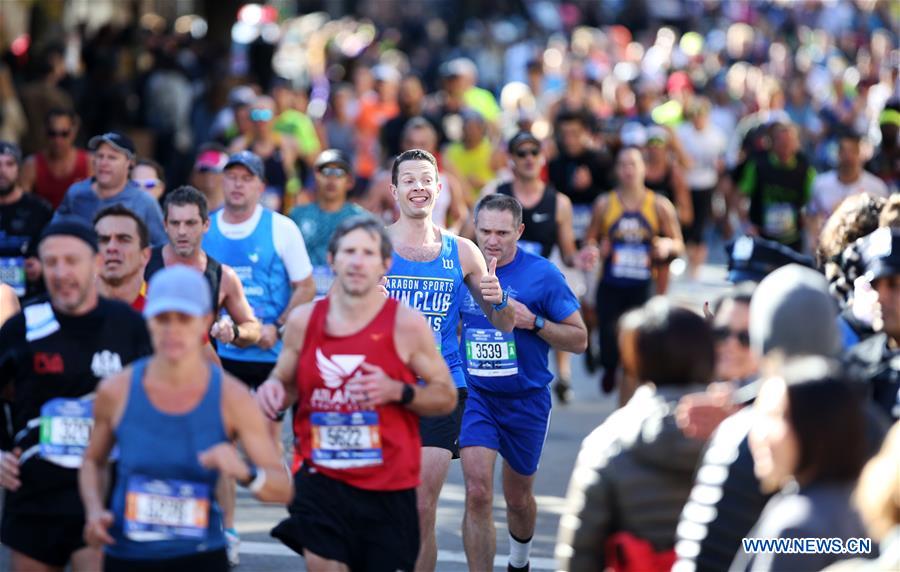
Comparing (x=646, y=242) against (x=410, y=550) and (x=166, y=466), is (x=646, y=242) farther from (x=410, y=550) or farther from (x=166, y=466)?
(x=166, y=466)

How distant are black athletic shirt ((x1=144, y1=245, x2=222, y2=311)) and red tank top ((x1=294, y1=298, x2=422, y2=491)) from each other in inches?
87.3

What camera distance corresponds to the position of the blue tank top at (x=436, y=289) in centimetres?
819

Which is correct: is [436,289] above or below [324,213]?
below

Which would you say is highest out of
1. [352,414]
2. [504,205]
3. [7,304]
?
[504,205]

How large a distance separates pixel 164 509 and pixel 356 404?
0.94 metres

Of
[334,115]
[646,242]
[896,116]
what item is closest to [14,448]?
[646,242]

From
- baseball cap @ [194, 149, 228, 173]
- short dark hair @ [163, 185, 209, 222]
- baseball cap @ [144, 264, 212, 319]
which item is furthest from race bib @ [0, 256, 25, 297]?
baseball cap @ [144, 264, 212, 319]

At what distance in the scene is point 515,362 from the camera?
862 cm

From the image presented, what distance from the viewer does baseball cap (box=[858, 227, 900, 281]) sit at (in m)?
6.74

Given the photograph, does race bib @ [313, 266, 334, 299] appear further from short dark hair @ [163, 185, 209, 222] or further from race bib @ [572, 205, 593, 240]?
race bib @ [572, 205, 593, 240]

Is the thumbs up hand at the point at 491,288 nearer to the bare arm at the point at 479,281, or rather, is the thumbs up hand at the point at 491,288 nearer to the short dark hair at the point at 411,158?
the bare arm at the point at 479,281

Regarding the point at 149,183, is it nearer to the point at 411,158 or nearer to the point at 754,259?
the point at 411,158

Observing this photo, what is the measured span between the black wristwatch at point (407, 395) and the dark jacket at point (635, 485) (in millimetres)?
1125

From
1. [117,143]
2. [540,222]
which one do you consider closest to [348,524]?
[117,143]
